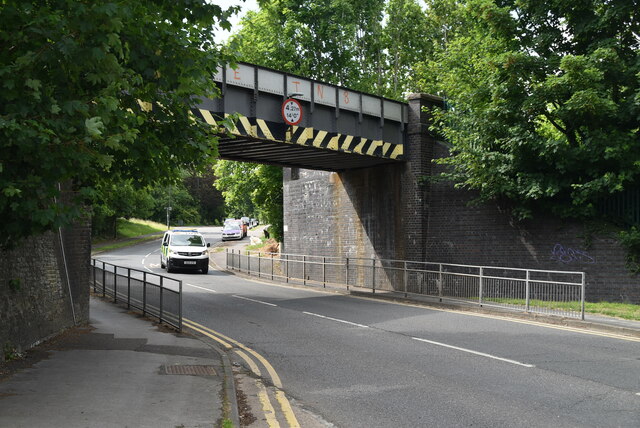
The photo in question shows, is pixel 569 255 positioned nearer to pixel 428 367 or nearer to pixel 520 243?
pixel 520 243

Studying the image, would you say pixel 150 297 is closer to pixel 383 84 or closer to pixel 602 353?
pixel 602 353

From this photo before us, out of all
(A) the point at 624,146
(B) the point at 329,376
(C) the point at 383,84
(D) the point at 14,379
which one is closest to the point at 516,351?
(B) the point at 329,376

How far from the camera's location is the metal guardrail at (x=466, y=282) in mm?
14891

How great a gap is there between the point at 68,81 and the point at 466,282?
43.1 ft

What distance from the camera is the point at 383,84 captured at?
1960 inches

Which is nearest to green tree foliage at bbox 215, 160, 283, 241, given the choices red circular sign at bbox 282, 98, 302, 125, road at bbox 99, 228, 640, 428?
red circular sign at bbox 282, 98, 302, 125

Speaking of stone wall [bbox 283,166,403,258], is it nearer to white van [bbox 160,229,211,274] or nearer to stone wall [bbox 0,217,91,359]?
white van [bbox 160,229,211,274]

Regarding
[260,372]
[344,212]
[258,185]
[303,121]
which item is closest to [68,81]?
[260,372]

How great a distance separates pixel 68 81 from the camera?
6492mm

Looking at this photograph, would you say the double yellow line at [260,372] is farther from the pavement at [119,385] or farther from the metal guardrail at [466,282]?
the metal guardrail at [466,282]

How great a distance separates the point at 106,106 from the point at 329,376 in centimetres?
490

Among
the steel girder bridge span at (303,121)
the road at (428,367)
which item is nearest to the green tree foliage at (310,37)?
the steel girder bridge span at (303,121)

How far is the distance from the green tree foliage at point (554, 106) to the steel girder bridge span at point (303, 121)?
248cm

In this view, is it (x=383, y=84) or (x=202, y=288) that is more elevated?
(x=383, y=84)
